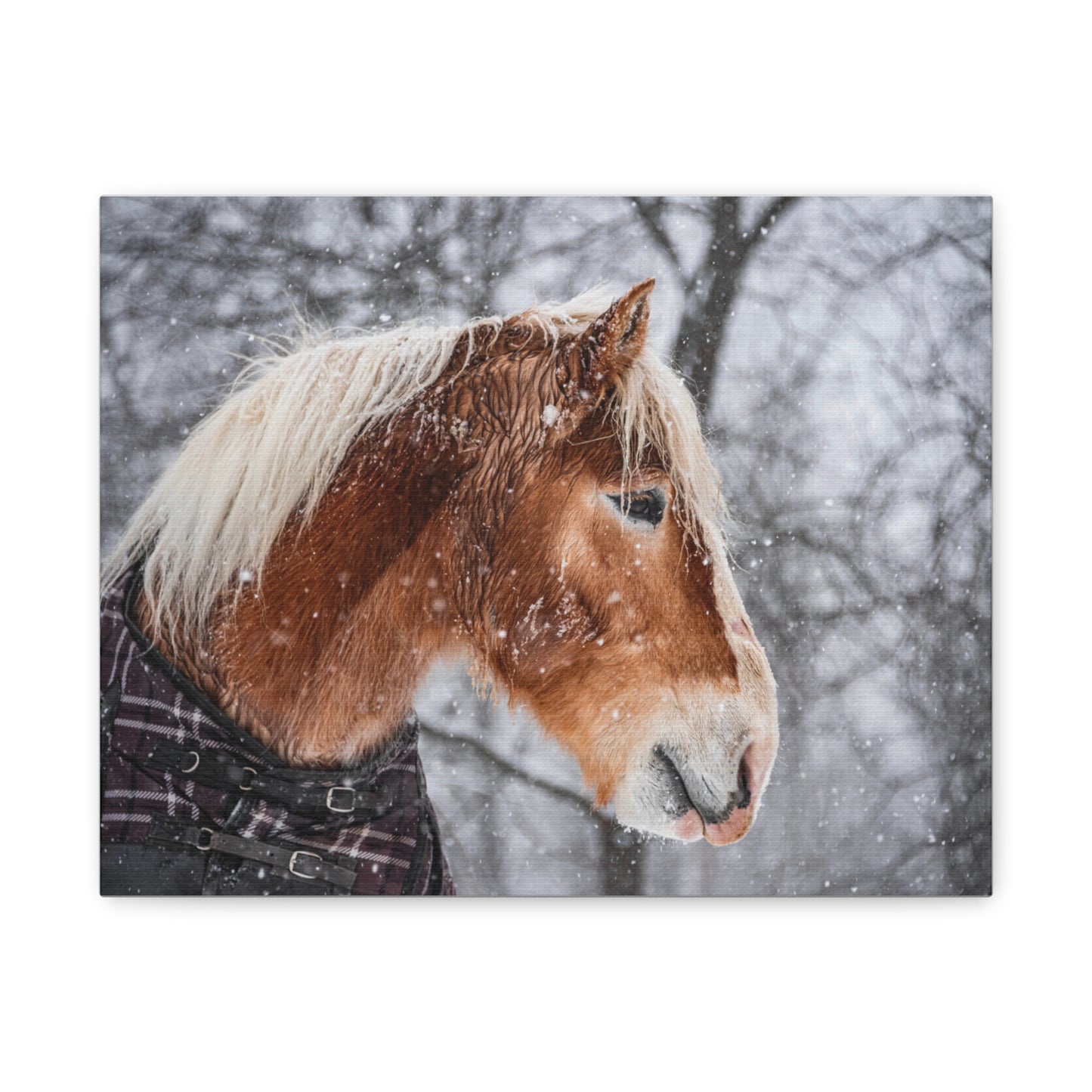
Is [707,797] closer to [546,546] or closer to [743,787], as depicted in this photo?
[743,787]

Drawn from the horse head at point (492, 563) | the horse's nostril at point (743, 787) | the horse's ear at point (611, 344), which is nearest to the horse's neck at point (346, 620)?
the horse head at point (492, 563)

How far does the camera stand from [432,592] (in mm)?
2062

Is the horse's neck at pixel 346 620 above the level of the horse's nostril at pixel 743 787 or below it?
above

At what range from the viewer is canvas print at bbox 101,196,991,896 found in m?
2.05

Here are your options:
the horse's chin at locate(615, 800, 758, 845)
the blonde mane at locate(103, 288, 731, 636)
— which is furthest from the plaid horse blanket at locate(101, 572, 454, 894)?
the horse's chin at locate(615, 800, 758, 845)

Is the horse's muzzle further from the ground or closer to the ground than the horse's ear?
closer to the ground

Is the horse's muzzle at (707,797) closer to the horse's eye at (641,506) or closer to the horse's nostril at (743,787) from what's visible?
the horse's nostril at (743,787)

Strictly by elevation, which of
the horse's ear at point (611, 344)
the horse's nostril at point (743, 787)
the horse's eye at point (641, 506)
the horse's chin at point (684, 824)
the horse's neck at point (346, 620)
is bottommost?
the horse's chin at point (684, 824)

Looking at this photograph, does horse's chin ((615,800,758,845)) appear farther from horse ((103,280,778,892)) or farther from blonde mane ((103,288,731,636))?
blonde mane ((103,288,731,636))

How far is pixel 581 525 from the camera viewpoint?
6.69 feet

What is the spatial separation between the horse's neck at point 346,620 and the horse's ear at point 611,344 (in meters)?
0.29

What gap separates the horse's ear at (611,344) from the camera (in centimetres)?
202
